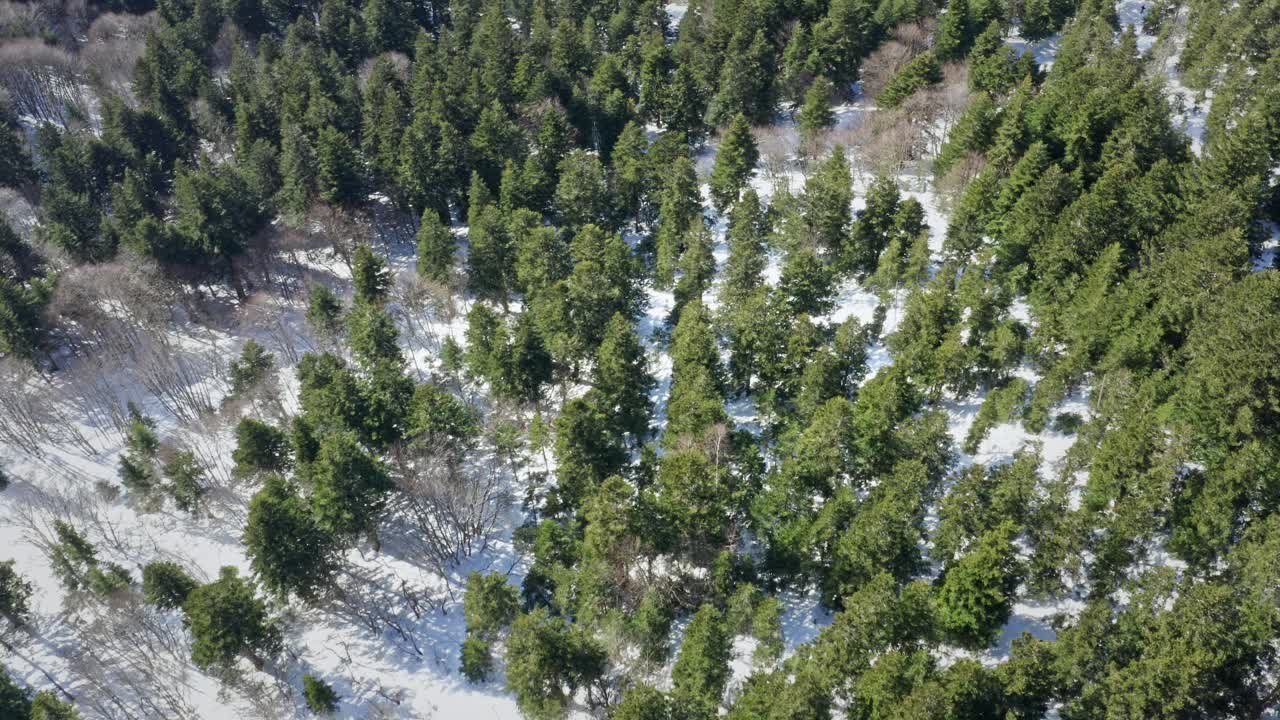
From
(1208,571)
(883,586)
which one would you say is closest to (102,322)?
(883,586)

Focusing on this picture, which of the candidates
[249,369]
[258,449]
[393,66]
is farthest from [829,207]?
[393,66]

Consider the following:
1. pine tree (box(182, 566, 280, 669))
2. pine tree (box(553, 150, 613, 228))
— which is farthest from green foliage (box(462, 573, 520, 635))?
pine tree (box(553, 150, 613, 228))

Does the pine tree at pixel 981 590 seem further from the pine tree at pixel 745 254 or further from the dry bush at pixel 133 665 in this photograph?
the dry bush at pixel 133 665

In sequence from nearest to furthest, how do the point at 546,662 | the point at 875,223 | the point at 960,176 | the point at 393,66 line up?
the point at 546,662 < the point at 875,223 < the point at 960,176 < the point at 393,66

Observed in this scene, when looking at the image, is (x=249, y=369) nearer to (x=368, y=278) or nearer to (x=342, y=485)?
(x=368, y=278)

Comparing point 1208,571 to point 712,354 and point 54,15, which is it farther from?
point 54,15

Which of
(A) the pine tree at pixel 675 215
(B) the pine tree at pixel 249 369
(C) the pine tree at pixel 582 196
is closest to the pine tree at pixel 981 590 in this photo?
(A) the pine tree at pixel 675 215
